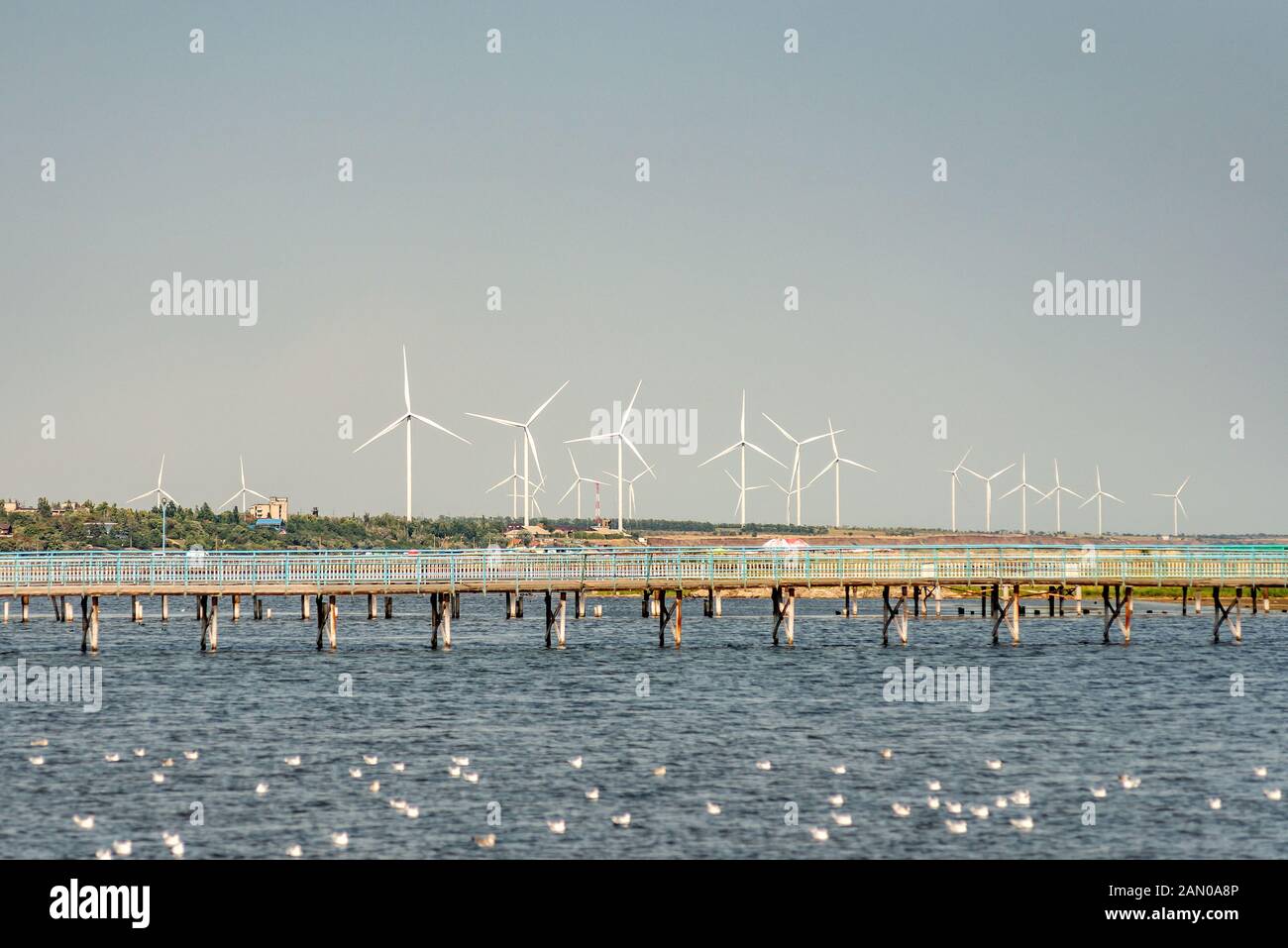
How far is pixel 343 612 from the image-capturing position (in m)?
114

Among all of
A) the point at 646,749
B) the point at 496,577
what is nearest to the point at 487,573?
the point at 496,577

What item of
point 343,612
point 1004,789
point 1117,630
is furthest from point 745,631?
point 1004,789

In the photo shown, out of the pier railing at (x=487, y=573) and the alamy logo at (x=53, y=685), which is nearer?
the alamy logo at (x=53, y=685)

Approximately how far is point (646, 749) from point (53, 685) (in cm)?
2727

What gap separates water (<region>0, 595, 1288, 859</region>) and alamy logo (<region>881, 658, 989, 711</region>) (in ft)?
2.83

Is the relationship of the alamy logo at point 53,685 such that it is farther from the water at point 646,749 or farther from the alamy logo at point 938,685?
the alamy logo at point 938,685

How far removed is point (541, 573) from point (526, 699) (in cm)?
1690

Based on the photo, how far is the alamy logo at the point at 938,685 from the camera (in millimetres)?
51781
